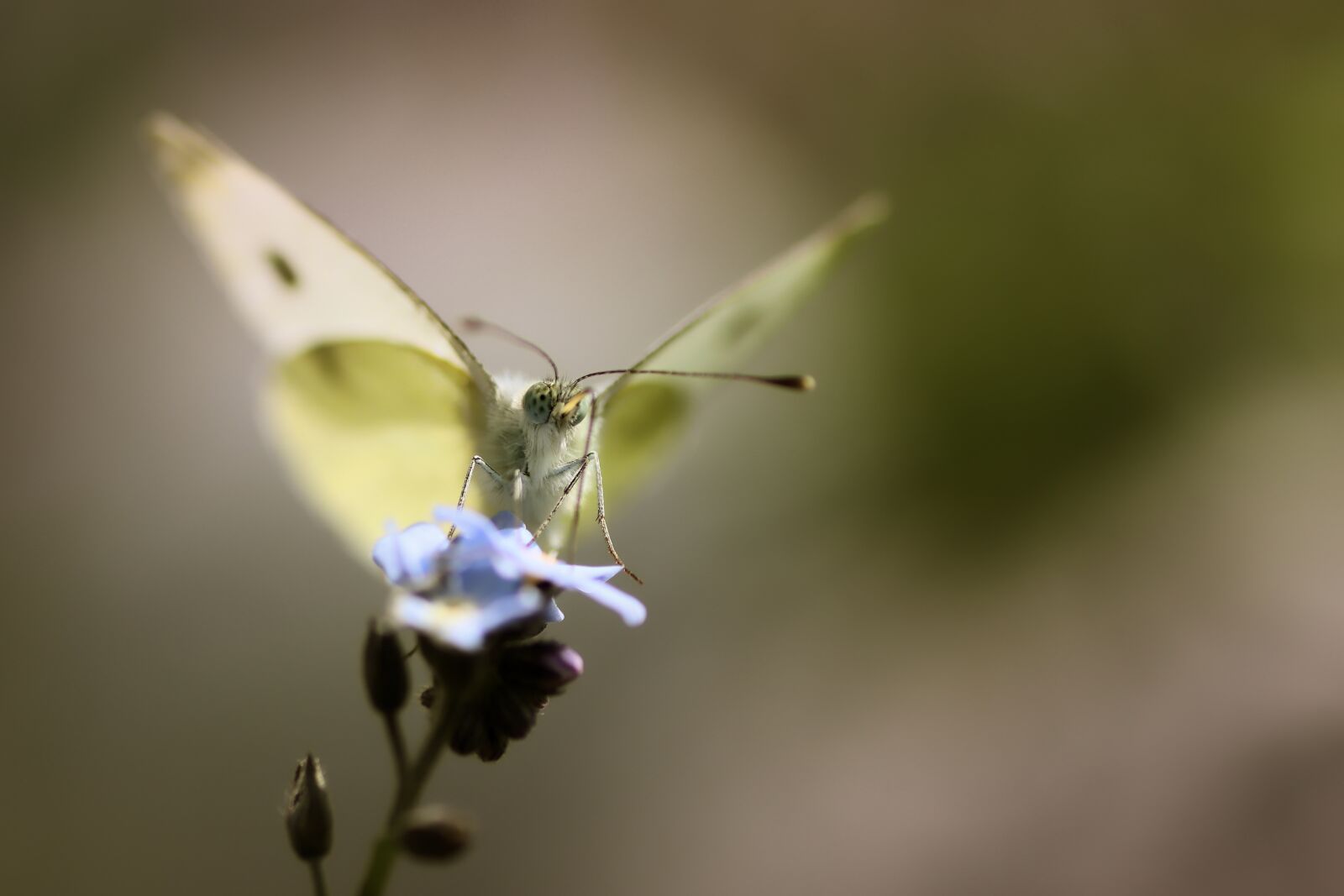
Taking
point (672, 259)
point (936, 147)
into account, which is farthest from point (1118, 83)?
point (672, 259)

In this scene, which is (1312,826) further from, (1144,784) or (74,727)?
(74,727)

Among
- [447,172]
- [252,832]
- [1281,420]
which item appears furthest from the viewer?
[447,172]

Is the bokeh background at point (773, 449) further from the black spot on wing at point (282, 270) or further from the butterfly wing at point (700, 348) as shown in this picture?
the black spot on wing at point (282, 270)

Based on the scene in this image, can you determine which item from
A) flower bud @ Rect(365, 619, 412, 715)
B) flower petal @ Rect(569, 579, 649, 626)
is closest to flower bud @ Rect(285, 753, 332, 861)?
flower bud @ Rect(365, 619, 412, 715)

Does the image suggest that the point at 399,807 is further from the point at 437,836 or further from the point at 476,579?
the point at 476,579

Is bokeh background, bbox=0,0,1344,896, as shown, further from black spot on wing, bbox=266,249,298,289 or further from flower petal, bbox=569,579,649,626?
flower petal, bbox=569,579,649,626
